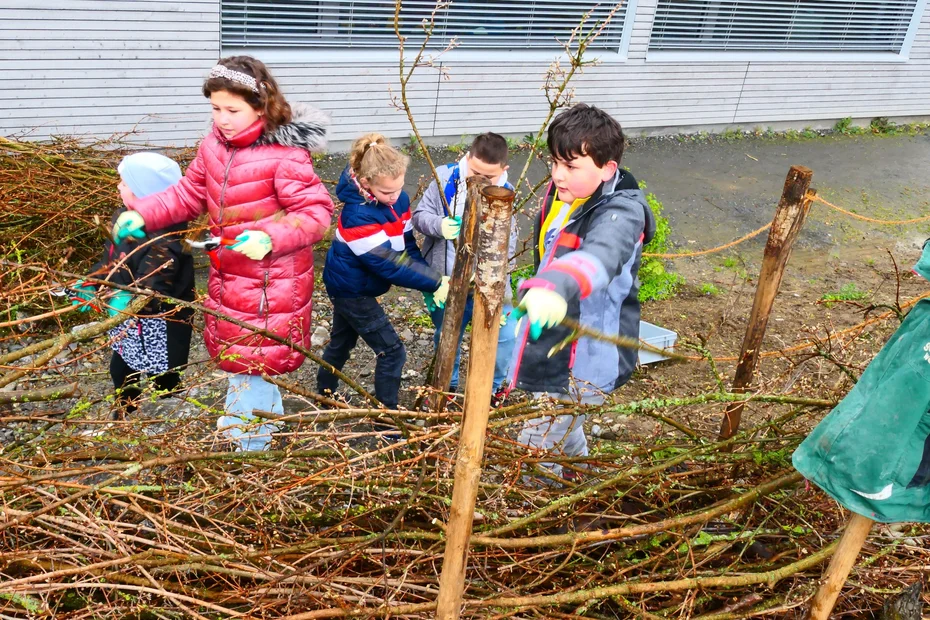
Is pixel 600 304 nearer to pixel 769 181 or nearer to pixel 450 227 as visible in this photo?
pixel 450 227

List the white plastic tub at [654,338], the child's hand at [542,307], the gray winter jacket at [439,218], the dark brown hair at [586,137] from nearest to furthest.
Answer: the child's hand at [542,307] < the dark brown hair at [586,137] < the gray winter jacket at [439,218] < the white plastic tub at [654,338]

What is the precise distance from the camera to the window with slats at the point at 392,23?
650 centimetres

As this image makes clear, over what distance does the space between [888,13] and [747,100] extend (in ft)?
7.90

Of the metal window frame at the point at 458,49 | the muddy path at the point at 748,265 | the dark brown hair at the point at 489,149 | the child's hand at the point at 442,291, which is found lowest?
the muddy path at the point at 748,265

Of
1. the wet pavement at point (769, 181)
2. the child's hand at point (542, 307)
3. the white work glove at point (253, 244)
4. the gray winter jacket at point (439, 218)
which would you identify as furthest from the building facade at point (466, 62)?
the child's hand at point (542, 307)

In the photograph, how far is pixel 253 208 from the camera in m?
3.02

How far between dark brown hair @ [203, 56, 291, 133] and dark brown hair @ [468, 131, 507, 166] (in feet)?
2.57

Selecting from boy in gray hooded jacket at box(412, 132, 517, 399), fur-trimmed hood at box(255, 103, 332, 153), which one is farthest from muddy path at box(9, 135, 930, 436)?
fur-trimmed hood at box(255, 103, 332, 153)

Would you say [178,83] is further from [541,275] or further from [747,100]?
[747,100]

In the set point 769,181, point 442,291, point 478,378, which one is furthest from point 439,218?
point 769,181

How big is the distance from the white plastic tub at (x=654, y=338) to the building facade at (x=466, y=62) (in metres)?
2.87

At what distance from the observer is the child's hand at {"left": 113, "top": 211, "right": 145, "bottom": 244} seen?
120 inches

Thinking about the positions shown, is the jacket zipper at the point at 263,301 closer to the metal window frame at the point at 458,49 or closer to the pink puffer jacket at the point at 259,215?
the pink puffer jacket at the point at 259,215

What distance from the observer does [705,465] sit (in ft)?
8.91
